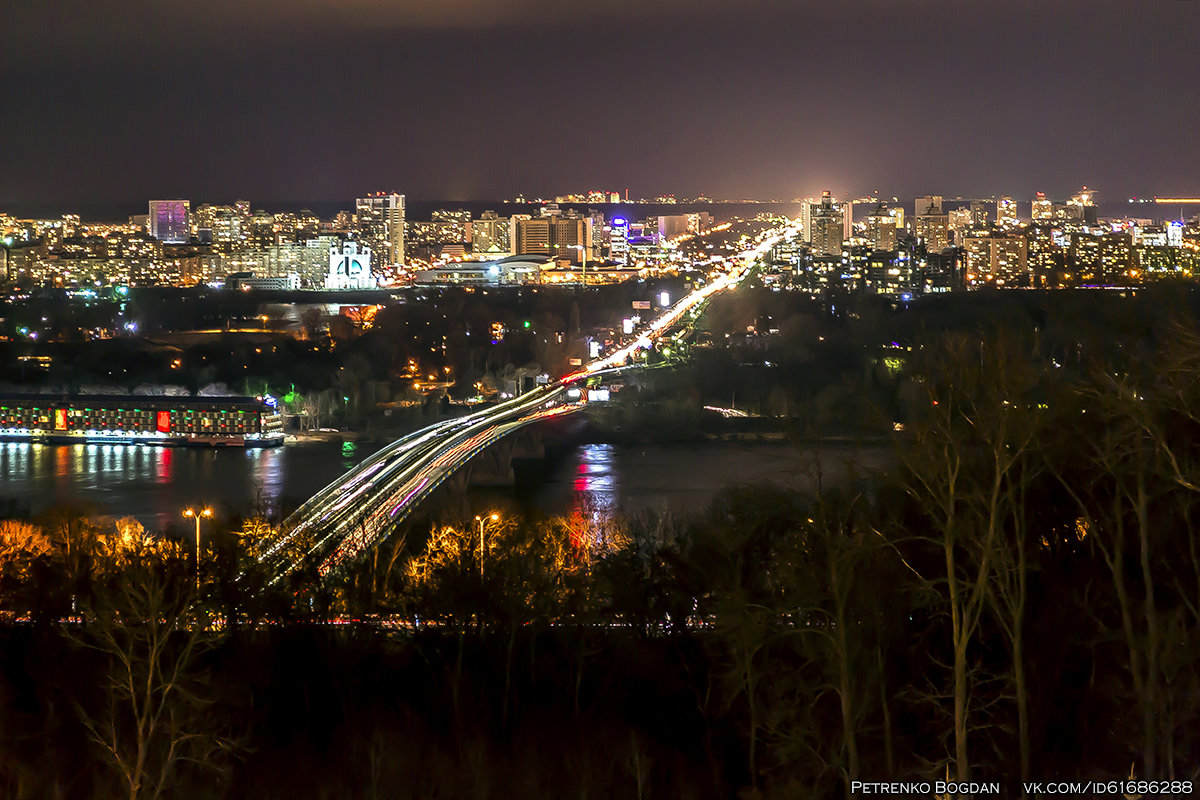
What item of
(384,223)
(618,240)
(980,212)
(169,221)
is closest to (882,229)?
(980,212)

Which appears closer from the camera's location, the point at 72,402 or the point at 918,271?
the point at 72,402

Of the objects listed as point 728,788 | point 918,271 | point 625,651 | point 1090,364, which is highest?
point 918,271

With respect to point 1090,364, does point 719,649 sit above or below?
below

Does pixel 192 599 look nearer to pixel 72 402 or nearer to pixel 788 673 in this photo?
pixel 788 673

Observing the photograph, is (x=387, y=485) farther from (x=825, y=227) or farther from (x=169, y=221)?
(x=169, y=221)

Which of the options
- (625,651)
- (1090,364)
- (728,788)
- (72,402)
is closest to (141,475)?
(72,402)

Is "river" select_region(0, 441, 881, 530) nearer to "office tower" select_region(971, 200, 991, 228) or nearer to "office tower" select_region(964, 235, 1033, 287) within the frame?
"office tower" select_region(964, 235, 1033, 287)
